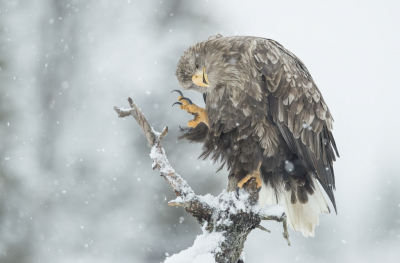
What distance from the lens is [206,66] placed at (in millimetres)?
4227

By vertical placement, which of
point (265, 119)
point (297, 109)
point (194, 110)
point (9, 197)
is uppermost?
point (9, 197)

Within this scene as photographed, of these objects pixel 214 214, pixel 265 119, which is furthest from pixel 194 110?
pixel 214 214

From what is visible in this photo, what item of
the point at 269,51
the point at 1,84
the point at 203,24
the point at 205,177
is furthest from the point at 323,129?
the point at 1,84

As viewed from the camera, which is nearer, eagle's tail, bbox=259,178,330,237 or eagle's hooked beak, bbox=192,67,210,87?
eagle's hooked beak, bbox=192,67,210,87

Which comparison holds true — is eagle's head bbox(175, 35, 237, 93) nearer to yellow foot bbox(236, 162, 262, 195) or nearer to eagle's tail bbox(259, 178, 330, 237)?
yellow foot bbox(236, 162, 262, 195)

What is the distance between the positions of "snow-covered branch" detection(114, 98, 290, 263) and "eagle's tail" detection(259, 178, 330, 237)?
0.64 metres

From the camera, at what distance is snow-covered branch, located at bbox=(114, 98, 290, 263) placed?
3.54 meters

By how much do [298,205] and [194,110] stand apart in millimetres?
1251

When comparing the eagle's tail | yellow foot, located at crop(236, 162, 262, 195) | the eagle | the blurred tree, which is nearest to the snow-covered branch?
yellow foot, located at crop(236, 162, 262, 195)

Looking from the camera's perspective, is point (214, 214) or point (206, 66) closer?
point (214, 214)

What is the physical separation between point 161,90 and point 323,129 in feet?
17.6

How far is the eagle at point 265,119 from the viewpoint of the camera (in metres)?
4.11

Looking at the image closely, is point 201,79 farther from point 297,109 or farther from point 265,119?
point 297,109

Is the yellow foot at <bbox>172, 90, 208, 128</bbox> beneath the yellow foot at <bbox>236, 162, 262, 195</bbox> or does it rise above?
above
